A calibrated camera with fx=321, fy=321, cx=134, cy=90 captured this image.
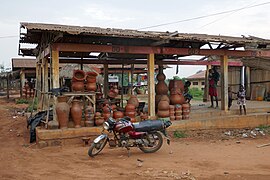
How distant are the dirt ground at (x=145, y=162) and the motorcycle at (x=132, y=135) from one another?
223 mm

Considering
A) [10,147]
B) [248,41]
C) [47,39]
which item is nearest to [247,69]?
[248,41]

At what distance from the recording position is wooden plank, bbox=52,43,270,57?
890 cm

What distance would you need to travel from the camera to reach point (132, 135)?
282 inches

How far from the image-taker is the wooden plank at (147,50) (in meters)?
8.90

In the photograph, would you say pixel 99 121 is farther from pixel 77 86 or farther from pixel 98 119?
pixel 77 86

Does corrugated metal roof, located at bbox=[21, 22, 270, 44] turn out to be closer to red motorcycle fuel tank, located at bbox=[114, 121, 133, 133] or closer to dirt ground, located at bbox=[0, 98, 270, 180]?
red motorcycle fuel tank, located at bbox=[114, 121, 133, 133]

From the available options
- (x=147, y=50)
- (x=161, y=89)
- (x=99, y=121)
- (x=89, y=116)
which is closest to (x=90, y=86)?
(x=89, y=116)

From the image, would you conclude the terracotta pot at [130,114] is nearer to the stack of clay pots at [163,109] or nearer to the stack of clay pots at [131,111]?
the stack of clay pots at [131,111]

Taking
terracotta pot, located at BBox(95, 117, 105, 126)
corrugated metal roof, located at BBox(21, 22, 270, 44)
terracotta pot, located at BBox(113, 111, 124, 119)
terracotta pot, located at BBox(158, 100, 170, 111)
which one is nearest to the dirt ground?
terracotta pot, located at BBox(95, 117, 105, 126)

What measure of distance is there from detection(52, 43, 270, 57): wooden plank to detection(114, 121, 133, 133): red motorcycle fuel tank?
2986mm

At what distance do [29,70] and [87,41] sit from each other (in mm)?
14599

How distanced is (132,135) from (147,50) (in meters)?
3.69

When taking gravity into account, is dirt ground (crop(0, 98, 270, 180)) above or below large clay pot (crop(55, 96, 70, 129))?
below

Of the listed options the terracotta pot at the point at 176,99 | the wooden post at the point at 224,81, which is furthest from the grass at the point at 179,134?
the wooden post at the point at 224,81
